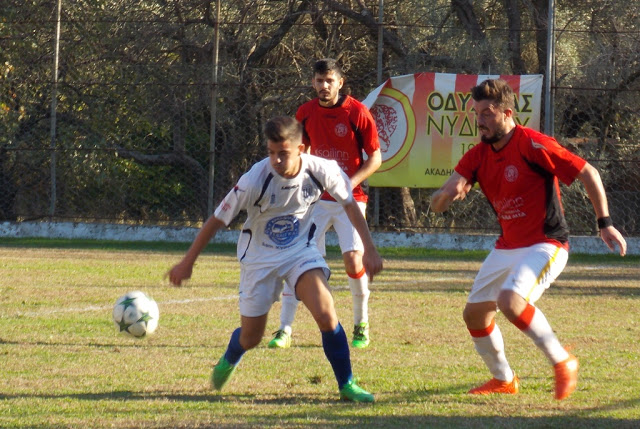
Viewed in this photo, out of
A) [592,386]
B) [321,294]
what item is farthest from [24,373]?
[592,386]

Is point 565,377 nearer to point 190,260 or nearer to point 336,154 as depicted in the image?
point 190,260

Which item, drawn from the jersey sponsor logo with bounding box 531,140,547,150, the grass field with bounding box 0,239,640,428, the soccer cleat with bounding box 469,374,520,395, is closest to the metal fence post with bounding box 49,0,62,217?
the grass field with bounding box 0,239,640,428

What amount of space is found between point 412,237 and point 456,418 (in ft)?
29.0

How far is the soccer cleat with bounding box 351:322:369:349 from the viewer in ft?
20.0

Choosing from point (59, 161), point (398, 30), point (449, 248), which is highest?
point (398, 30)

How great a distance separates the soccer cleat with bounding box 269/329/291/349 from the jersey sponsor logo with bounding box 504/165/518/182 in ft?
6.73

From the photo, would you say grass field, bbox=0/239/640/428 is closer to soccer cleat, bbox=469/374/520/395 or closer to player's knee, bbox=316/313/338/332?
soccer cleat, bbox=469/374/520/395

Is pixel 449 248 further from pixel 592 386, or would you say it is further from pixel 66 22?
pixel 592 386

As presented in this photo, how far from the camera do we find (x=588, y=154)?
12.6m

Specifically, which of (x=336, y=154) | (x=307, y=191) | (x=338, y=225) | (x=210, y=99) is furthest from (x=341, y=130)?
(x=210, y=99)

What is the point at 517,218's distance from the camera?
4.68m

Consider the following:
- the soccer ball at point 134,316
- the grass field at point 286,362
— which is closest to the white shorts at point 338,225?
the grass field at point 286,362

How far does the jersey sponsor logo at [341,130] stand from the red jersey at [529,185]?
203 cm

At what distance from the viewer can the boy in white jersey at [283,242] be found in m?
4.52
